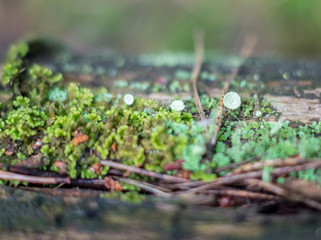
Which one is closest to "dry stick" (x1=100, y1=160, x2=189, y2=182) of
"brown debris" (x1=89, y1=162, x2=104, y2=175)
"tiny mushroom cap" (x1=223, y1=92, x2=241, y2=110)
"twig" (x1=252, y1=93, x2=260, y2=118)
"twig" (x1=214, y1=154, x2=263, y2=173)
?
"brown debris" (x1=89, y1=162, x2=104, y2=175)

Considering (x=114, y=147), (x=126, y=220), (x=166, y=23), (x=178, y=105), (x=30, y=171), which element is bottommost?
(x=126, y=220)

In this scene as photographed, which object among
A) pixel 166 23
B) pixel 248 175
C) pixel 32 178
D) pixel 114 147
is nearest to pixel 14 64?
pixel 32 178

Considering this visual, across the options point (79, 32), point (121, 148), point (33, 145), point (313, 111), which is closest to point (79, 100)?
point (33, 145)

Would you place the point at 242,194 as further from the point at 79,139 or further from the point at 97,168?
the point at 79,139

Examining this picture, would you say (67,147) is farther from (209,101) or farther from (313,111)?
(313,111)

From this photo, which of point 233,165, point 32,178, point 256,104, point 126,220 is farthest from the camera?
point 256,104

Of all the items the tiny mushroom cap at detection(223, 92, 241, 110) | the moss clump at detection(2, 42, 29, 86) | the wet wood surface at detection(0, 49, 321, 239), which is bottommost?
the wet wood surface at detection(0, 49, 321, 239)

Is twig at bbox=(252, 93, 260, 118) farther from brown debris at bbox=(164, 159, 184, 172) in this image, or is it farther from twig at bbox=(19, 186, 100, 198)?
twig at bbox=(19, 186, 100, 198)
